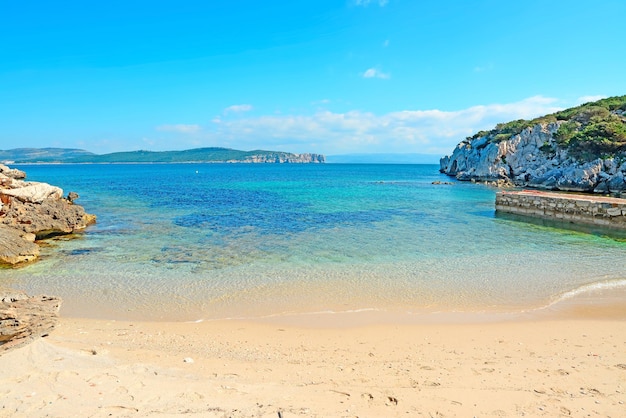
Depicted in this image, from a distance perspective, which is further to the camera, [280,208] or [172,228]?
[280,208]

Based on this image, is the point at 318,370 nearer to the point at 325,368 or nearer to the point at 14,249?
the point at 325,368

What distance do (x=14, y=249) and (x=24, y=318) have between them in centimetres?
789

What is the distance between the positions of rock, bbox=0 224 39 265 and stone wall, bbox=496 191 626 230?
92.1ft

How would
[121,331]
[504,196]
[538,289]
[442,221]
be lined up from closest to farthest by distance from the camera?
[121,331]
[538,289]
[442,221]
[504,196]

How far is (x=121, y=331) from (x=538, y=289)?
10893mm

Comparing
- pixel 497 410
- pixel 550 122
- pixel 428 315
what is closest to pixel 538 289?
pixel 428 315

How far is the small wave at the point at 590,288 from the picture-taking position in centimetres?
1024

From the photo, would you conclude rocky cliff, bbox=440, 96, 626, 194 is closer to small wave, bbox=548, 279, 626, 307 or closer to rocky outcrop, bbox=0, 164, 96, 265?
small wave, bbox=548, 279, 626, 307

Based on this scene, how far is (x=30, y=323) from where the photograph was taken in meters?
7.51

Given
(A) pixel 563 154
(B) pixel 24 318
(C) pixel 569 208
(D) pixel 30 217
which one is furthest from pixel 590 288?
(A) pixel 563 154

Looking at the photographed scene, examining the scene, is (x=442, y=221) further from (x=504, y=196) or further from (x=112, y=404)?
(x=112, y=404)

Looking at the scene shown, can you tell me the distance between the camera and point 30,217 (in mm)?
18047

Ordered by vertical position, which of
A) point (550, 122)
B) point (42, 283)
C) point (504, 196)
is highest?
point (550, 122)

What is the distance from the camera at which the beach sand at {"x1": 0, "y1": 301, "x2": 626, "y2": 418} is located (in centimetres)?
484
